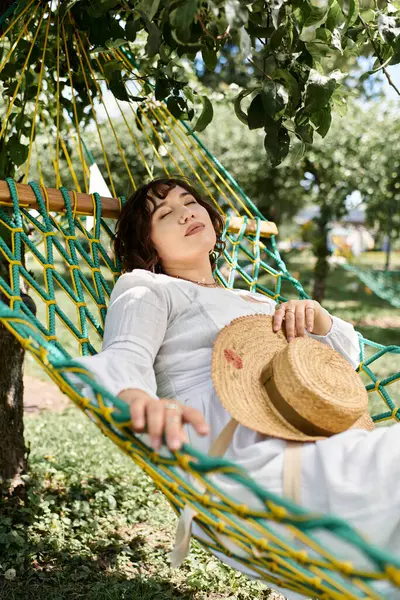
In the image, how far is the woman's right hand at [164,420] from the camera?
1.12 m

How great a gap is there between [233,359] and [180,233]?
0.51m

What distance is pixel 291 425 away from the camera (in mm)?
1443

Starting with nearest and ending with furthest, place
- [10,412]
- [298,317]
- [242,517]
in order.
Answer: [242,517] < [298,317] < [10,412]

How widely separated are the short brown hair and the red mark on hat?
45 cm

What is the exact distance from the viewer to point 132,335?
1521mm

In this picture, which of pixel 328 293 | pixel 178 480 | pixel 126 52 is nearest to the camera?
pixel 178 480

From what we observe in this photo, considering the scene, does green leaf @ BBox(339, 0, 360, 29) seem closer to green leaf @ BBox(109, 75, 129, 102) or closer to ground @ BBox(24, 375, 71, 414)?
green leaf @ BBox(109, 75, 129, 102)

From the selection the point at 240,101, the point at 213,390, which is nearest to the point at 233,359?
the point at 213,390

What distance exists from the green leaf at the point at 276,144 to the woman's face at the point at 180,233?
11.8 inches

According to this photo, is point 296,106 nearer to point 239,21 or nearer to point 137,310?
point 239,21

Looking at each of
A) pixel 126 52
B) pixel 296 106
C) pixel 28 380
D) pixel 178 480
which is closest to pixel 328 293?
pixel 28 380

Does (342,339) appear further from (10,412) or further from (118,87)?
(10,412)

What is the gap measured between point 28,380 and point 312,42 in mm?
3673

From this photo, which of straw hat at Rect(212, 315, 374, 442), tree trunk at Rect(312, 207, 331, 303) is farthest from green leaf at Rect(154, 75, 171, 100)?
tree trunk at Rect(312, 207, 331, 303)
